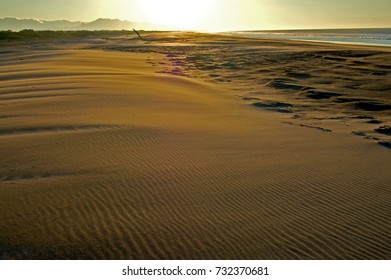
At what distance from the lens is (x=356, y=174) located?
5.31 m

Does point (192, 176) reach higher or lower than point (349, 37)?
lower

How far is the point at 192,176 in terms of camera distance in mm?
5168

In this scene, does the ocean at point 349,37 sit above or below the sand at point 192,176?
above

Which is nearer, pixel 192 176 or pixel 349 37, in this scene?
pixel 192 176

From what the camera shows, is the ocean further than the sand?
Yes

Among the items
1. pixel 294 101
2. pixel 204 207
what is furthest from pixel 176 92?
pixel 204 207

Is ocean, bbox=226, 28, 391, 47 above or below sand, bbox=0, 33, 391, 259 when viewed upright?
above

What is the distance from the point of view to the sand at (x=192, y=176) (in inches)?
144

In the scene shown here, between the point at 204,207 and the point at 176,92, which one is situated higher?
the point at 176,92

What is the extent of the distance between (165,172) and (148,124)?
8.33 ft

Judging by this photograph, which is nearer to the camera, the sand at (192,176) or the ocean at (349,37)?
the sand at (192,176)

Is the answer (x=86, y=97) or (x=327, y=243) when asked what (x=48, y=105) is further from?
(x=327, y=243)

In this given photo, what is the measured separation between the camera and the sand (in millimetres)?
3660

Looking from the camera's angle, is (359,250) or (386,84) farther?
(386,84)
